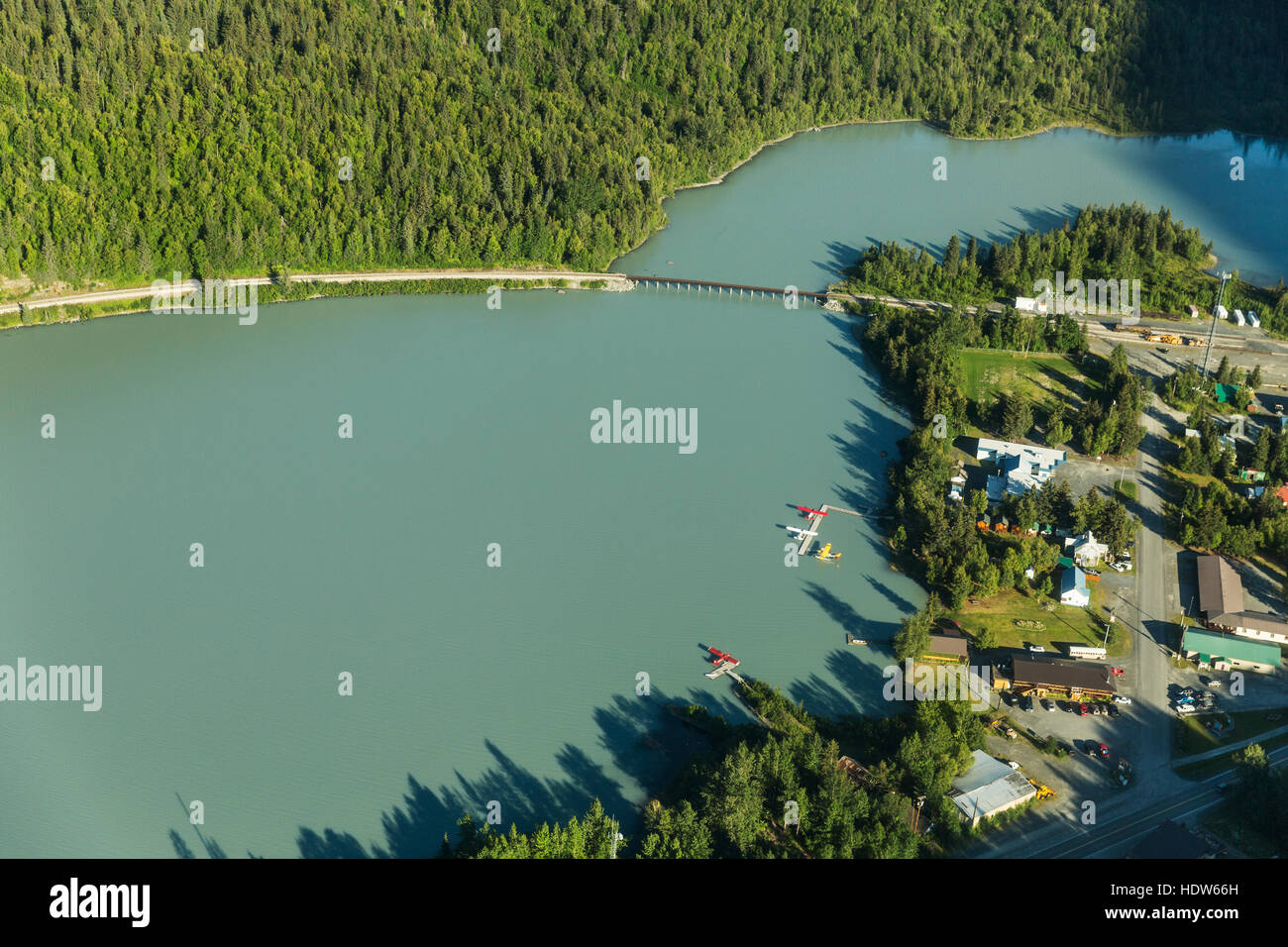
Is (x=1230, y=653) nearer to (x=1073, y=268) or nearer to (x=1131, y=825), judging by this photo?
(x=1131, y=825)


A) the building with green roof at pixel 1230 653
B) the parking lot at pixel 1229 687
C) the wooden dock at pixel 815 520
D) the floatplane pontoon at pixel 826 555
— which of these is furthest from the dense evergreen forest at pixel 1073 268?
the parking lot at pixel 1229 687

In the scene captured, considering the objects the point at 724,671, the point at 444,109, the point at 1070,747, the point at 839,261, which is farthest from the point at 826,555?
the point at 444,109

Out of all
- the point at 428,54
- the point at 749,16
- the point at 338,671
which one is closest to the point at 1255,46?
the point at 749,16

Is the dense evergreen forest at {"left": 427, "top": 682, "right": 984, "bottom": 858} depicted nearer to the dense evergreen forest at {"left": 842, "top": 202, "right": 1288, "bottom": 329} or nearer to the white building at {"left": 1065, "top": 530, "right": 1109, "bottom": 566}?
the white building at {"left": 1065, "top": 530, "right": 1109, "bottom": 566}

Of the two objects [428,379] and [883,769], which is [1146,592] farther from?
[428,379]

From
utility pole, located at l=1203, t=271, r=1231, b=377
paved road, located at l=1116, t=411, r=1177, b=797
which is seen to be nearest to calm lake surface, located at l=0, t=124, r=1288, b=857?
utility pole, located at l=1203, t=271, r=1231, b=377

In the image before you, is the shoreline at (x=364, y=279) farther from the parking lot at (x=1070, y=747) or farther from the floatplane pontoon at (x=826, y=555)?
the parking lot at (x=1070, y=747)

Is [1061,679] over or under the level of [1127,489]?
under
